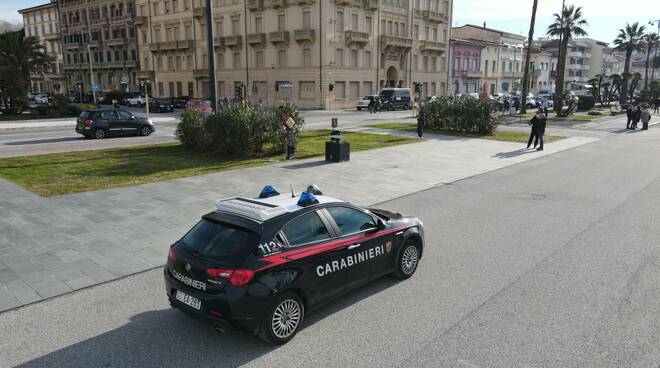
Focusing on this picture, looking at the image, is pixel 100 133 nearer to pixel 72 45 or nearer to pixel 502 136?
pixel 502 136

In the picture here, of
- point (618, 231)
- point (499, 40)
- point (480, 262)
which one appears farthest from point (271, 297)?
point (499, 40)

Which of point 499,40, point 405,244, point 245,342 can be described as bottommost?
point 245,342

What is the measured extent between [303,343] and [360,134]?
21.6m

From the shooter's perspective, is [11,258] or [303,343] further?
[11,258]

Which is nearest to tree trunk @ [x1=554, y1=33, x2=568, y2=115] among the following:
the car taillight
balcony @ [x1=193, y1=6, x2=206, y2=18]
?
the car taillight

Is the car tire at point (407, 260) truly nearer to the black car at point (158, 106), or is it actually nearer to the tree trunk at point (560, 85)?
the tree trunk at point (560, 85)

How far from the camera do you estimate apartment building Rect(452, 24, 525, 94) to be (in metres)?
78.8

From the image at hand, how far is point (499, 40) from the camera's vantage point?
81875mm

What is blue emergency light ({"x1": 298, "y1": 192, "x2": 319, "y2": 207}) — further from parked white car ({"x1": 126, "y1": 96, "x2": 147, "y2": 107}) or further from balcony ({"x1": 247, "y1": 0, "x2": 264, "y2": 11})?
parked white car ({"x1": 126, "y1": 96, "x2": 147, "y2": 107})

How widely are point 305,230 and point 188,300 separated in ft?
4.72

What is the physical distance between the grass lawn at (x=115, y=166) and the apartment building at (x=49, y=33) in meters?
82.0

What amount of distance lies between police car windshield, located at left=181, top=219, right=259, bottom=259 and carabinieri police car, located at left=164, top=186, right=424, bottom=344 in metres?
0.01

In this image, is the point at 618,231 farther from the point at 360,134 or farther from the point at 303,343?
the point at 360,134

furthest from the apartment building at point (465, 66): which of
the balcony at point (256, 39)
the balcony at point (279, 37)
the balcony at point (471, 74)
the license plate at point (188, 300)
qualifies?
the license plate at point (188, 300)
